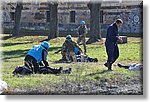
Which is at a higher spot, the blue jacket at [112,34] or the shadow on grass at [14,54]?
the blue jacket at [112,34]

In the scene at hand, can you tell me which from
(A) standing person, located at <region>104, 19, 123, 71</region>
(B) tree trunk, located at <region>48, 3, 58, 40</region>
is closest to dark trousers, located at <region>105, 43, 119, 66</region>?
(A) standing person, located at <region>104, 19, 123, 71</region>

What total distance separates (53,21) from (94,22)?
1.55 ft

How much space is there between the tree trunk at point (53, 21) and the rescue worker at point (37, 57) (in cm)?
13

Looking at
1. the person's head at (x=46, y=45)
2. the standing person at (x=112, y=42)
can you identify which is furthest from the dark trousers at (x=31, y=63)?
the standing person at (x=112, y=42)

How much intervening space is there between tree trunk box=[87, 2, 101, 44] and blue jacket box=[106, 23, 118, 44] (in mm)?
107

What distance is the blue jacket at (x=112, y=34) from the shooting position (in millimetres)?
5824

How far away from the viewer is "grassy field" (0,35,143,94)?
18.8ft

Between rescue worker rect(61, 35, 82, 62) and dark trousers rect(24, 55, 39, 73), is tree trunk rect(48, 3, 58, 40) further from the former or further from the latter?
dark trousers rect(24, 55, 39, 73)

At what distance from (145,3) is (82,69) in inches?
39.9

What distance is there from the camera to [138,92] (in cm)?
570

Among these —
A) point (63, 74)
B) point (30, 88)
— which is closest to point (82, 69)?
point (63, 74)

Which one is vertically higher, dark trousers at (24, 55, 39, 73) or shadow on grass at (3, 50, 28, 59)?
shadow on grass at (3, 50, 28, 59)

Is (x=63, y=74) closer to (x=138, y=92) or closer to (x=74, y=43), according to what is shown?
(x=74, y=43)

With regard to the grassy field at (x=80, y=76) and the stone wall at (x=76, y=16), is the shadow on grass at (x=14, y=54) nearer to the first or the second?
the grassy field at (x=80, y=76)
